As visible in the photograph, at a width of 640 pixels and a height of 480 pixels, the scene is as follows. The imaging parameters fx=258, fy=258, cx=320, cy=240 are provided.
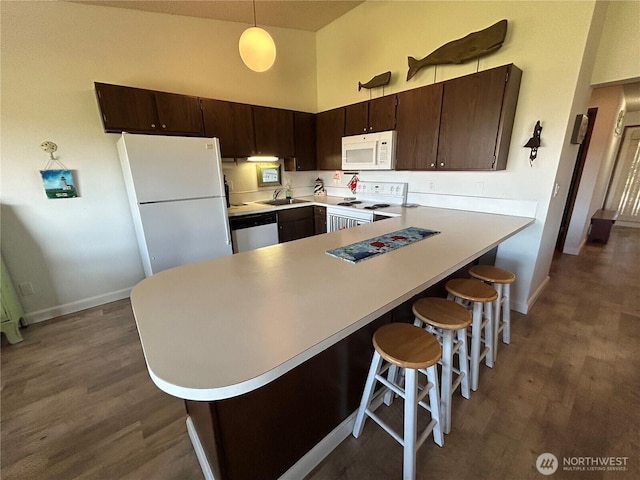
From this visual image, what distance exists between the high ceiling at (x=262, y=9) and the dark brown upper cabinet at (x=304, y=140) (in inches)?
42.6

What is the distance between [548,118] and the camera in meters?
2.06

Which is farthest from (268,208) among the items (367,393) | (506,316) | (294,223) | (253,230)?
(506,316)

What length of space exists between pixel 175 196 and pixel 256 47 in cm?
144

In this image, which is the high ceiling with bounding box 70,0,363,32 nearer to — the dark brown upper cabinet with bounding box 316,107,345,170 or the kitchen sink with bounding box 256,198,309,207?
the dark brown upper cabinet with bounding box 316,107,345,170

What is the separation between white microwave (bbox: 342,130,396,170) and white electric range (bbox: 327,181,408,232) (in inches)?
11.8

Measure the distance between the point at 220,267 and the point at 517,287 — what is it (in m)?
2.69

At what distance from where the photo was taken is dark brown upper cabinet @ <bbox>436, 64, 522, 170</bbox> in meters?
2.04

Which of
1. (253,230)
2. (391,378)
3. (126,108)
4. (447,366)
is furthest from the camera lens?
(253,230)

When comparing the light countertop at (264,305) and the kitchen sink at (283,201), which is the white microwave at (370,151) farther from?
the light countertop at (264,305)

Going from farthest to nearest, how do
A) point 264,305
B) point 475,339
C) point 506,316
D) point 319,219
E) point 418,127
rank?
point 319,219 < point 418,127 < point 506,316 < point 475,339 < point 264,305

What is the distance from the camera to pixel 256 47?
5.91 ft

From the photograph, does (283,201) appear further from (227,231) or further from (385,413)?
(385,413)

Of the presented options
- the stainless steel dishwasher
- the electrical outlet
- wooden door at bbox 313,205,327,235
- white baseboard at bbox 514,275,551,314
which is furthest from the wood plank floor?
wooden door at bbox 313,205,327,235

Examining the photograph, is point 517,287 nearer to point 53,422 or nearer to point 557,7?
point 557,7
